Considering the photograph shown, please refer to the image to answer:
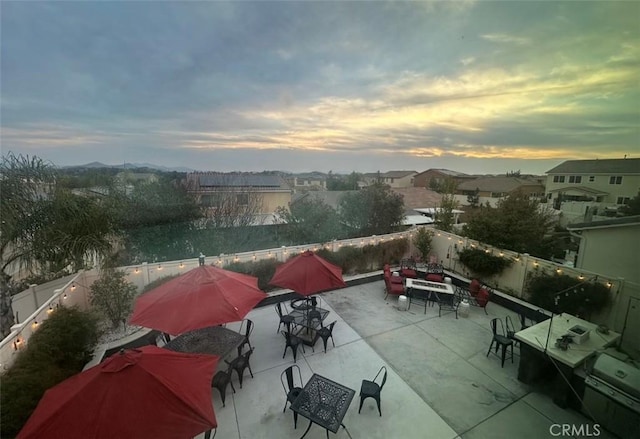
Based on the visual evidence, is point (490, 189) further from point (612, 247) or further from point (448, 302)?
point (448, 302)

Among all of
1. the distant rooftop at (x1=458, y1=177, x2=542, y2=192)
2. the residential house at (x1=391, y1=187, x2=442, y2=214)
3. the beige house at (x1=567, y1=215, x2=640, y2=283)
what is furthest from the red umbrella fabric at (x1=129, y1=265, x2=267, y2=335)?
the distant rooftop at (x1=458, y1=177, x2=542, y2=192)

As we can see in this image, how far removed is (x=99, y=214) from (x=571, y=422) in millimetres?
12672

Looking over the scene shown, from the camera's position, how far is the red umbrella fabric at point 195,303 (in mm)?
5074

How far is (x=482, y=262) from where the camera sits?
11.2 meters

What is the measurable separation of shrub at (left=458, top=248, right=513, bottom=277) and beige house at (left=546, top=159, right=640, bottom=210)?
→ 2548cm

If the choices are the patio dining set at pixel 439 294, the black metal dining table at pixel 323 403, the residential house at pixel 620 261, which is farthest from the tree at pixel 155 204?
the residential house at pixel 620 261

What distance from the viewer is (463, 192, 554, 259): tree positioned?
11508 millimetres

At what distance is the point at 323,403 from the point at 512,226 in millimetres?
11414

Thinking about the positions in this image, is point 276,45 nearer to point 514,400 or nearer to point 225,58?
point 225,58

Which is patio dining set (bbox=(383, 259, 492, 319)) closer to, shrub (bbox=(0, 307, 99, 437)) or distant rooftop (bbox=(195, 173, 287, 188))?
shrub (bbox=(0, 307, 99, 437))

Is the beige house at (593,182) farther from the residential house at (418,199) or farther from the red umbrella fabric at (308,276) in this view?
the red umbrella fabric at (308,276)

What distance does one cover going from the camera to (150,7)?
28.5 ft

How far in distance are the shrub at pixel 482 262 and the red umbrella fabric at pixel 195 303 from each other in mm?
9949

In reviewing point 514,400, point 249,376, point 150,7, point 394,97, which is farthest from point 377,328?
point 150,7
